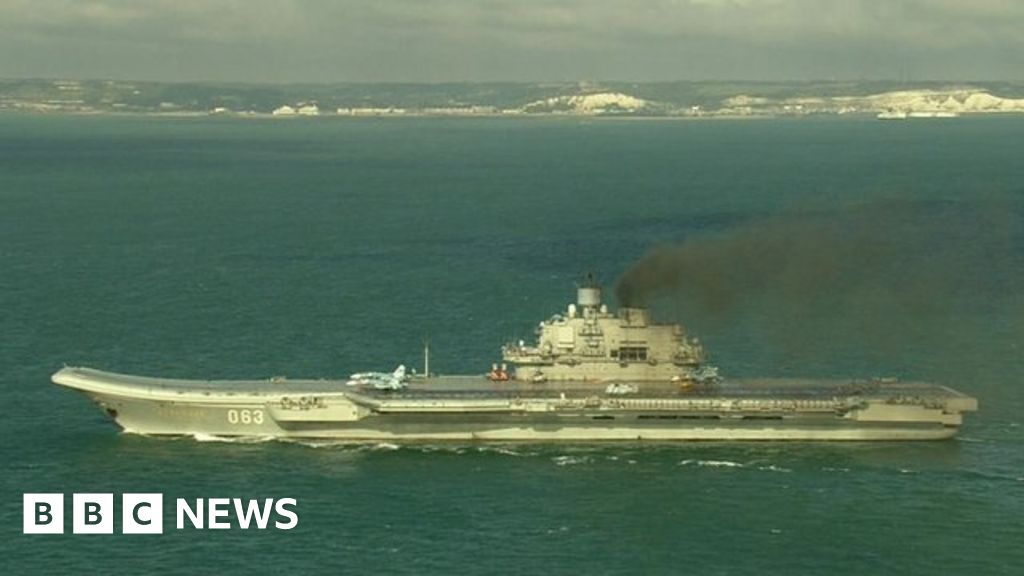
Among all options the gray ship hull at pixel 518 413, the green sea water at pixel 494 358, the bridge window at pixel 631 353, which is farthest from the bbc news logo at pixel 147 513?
the bridge window at pixel 631 353

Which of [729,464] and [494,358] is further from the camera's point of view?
[494,358]

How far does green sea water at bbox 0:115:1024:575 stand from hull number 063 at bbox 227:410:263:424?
114 cm

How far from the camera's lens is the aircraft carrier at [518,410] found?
5703 cm

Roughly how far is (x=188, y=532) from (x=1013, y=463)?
2673 centimetres

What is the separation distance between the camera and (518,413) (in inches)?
2244

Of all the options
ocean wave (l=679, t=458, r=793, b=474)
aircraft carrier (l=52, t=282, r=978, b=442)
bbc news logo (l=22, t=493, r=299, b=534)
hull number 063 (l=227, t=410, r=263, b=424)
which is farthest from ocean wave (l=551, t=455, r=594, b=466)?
hull number 063 (l=227, t=410, r=263, b=424)

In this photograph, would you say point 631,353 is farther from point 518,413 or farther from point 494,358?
point 494,358

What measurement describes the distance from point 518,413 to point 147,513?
14.7 meters

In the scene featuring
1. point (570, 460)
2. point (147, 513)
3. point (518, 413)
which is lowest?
point (147, 513)

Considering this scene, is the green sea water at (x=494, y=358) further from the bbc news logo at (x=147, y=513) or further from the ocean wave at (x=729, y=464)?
the bbc news logo at (x=147, y=513)

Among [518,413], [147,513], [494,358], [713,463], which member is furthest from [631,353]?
[147,513]

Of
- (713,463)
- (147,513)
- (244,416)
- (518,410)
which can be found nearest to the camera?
(147,513)

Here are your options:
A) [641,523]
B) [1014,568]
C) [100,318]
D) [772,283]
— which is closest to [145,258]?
[100,318]

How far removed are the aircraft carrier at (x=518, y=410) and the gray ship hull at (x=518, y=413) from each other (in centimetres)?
4
